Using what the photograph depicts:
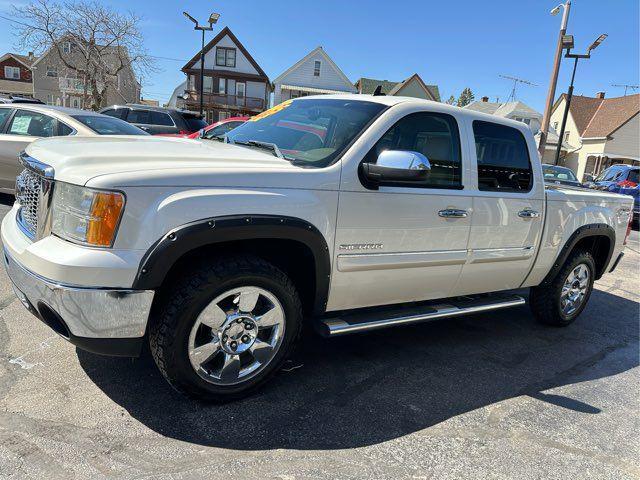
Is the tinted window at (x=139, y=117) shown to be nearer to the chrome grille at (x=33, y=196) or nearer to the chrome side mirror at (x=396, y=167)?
the chrome grille at (x=33, y=196)

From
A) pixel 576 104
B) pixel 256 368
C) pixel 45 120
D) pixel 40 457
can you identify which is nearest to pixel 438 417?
pixel 256 368

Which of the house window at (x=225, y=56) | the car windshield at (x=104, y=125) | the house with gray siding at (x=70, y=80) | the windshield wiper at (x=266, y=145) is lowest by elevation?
the car windshield at (x=104, y=125)

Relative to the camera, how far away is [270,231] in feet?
8.89

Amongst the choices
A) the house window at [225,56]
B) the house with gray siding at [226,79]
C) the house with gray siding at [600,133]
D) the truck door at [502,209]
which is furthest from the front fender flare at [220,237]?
the house window at [225,56]

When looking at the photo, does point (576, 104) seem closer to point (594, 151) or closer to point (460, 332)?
point (594, 151)

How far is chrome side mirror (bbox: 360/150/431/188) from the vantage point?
9.60 feet

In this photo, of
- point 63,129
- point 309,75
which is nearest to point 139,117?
point 63,129

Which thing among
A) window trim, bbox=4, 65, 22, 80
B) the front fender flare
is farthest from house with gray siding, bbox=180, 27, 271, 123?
the front fender flare

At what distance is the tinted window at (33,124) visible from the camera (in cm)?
701

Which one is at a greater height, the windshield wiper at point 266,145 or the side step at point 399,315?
the windshield wiper at point 266,145

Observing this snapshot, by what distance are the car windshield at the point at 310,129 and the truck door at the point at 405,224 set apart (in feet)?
0.55

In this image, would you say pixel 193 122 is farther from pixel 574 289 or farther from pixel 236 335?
pixel 236 335

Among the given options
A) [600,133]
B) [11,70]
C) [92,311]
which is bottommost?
[92,311]

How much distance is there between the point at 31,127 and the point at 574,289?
24.5 feet
